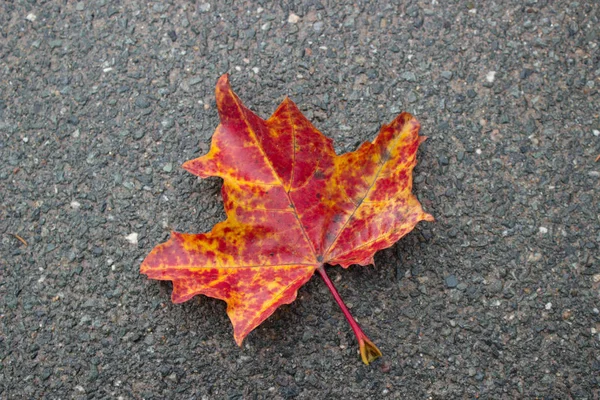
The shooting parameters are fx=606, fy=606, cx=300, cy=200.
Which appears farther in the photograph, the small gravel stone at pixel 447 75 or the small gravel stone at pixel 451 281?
the small gravel stone at pixel 447 75

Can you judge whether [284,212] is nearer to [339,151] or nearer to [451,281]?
[339,151]

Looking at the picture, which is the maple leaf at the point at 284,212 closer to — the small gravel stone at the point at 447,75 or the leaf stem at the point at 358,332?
the leaf stem at the point at 358,332

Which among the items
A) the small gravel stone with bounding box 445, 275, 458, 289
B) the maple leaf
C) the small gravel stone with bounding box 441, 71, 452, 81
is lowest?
the small gravel stone with bounding box 445, 275, 458, 289

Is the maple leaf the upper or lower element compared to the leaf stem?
upper

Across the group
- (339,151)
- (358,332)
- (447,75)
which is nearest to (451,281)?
(358,332)

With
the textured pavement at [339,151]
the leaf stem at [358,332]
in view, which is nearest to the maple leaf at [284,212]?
the leaf stem at [358,332]

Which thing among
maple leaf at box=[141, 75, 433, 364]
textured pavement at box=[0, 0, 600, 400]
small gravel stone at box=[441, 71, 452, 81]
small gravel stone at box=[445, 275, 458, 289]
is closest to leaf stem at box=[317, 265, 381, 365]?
maple leaf at box=[141, 75, 433, 364]

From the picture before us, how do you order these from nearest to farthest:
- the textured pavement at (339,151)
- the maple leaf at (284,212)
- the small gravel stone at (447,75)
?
the maple leaf at (284,212)
the textured pavement at (339,151)
the small gravel stone at (447,75)

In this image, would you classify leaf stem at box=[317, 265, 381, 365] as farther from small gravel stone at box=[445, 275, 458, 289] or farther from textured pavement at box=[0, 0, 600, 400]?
small gravel stone at box=[445, 275, 458, 289]
